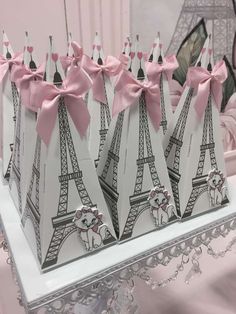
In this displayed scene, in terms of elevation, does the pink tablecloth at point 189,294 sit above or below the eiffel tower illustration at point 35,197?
below

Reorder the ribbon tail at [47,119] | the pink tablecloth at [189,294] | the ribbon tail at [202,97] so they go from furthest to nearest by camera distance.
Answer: the pink tablecloth at [189,294]
the ribbon tail at [202,97]
the ribbon tail at [47,119]

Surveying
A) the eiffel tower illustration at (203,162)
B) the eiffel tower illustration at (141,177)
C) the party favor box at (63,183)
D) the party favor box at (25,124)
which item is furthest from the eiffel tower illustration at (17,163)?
the eiffel tower illustration at (203,162)

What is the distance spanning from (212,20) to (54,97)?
0.73m

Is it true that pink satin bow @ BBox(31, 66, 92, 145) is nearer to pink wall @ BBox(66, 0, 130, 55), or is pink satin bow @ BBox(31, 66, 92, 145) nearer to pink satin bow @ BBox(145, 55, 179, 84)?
pink satin bow @ BBox(145, 55, 179, 84)

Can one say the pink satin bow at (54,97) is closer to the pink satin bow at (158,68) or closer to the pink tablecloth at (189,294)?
the pink satin bow at (158,68)

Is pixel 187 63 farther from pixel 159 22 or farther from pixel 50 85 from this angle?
pixel 50 85

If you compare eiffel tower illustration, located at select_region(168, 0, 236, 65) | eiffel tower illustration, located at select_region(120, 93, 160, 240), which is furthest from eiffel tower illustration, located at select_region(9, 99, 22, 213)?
eiffel tower illustration, located at select_region(168, 0, 236, 65)

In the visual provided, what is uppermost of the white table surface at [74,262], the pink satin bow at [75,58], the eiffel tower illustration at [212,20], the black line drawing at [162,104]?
the eiffel tower illustration at [212,20]

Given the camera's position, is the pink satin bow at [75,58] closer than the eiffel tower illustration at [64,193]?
No

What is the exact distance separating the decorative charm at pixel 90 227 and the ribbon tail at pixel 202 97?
0.25m

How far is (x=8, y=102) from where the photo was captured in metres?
0.70

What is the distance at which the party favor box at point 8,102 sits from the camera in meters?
0.67

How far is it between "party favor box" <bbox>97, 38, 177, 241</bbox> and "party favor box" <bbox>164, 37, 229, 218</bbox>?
42 mm

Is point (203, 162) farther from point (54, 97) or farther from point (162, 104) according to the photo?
point (54, 97)
